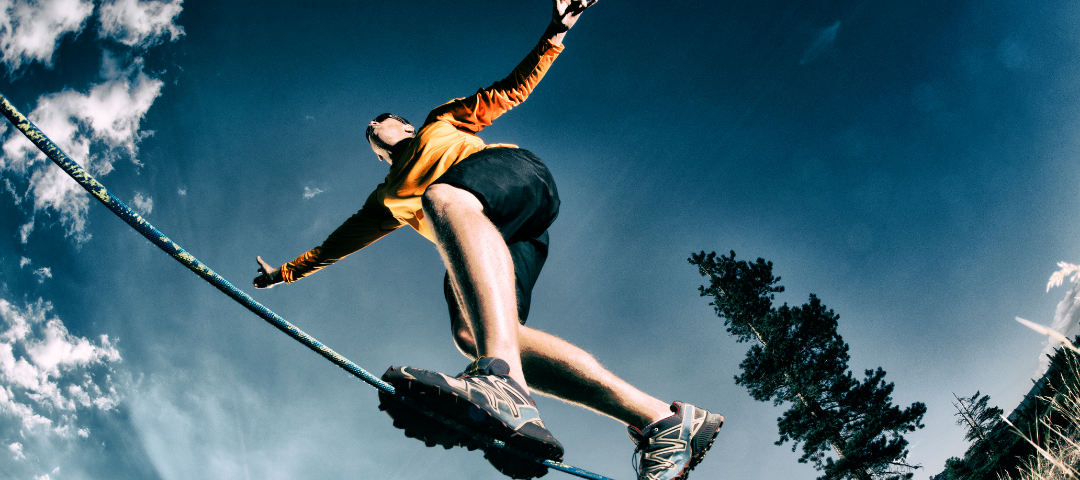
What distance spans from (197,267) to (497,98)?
1.44 meters

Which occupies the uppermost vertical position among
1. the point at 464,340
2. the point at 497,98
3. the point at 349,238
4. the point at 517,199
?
the point at 497,98

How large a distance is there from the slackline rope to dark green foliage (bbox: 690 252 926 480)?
527 inches

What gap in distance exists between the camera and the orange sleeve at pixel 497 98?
6.63 feet

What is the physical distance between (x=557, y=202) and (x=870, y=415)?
48.5ft

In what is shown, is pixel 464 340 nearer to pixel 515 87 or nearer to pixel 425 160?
pixel 425 160

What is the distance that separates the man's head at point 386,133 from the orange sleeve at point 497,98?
26 centimetres

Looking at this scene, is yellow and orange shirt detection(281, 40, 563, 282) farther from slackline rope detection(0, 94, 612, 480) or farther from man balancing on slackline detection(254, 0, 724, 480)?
slackline rope detection(0, 94, 612, 480)

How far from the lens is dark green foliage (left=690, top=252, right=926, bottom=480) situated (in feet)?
37.6

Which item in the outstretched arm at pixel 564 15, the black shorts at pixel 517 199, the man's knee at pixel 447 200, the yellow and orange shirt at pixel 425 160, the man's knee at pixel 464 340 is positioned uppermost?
the outstretched arm at pixel 564 15

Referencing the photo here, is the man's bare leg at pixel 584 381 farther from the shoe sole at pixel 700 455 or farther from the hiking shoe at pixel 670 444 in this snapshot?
the shoe sole at pixel 700 455

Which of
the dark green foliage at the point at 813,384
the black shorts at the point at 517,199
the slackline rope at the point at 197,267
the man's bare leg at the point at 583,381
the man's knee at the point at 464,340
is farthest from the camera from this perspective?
the dark green foliage at the point at 813,384

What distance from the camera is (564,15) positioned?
6.32 ft

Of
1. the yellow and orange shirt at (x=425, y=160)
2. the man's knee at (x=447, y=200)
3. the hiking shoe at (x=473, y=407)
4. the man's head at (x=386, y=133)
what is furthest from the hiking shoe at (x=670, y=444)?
the man's head at (x=386, y=133)

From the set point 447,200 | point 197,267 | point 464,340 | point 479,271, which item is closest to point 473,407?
point 479,271
